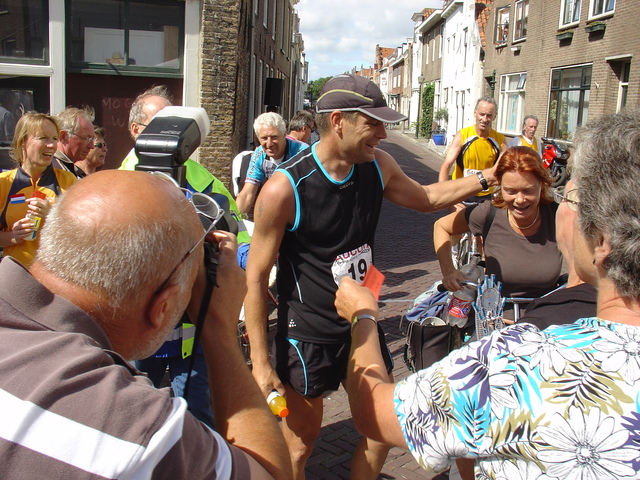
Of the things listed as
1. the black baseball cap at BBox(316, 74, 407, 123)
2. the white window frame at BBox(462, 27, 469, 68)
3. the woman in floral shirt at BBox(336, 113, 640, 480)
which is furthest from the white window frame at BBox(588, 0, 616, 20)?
the woman in floral shirt at BBox(336, 113, 640, 480)

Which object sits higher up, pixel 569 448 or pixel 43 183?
pixel 43 183

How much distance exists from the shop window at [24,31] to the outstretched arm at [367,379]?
730 cm

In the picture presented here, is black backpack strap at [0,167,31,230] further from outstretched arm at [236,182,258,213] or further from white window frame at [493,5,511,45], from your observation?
white window frame at [493,5,511,45]

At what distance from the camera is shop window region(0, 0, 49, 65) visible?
7.35 meters

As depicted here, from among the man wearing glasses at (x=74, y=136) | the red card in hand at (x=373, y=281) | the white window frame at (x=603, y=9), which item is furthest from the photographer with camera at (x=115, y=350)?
the white window frame at (x=603, y=9)

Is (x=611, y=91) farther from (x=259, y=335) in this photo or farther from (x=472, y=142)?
(x=259, y=335)

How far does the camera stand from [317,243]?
8.32 feet

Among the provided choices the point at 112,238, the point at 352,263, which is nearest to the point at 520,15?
the point at 352,263

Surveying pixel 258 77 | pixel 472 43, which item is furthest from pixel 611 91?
pixel 472 43

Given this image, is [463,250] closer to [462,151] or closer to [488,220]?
[462,151]

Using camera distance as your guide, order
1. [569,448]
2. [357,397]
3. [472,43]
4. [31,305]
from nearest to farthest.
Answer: [31,305] → [569,448] → [357,397] → [472,43]

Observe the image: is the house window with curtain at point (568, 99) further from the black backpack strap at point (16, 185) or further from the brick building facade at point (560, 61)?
the black backpack strap at point (16, 185)

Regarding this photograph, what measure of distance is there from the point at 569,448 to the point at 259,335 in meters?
1.55

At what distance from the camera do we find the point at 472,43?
27500 millimetres
